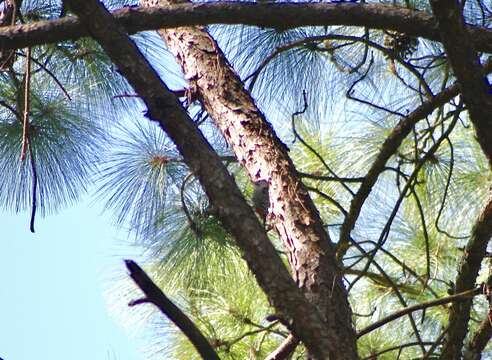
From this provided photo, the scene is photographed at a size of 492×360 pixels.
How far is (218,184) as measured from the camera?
1112 millimetres

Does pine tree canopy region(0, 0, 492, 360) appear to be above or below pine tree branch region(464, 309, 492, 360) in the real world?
above

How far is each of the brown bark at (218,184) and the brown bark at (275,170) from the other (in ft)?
0.20

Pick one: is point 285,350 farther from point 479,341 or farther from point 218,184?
point 479,341

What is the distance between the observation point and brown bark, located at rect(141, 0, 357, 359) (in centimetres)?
138

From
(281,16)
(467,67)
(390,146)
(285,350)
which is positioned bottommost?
(285,350)

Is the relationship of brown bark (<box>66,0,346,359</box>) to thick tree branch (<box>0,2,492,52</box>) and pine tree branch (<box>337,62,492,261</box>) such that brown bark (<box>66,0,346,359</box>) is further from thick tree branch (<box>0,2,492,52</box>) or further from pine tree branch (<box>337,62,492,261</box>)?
pine tree branch (<box>337,62,492,261</box>)

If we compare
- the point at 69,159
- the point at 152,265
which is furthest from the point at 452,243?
the point at 69,159

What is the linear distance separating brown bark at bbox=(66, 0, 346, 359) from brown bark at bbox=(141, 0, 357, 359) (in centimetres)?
6

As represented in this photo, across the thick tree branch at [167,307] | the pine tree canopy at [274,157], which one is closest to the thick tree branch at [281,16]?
the pine tree canopy at [274,157]

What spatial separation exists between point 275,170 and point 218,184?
451 mm

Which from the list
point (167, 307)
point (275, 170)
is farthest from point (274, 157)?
point (167, 307)

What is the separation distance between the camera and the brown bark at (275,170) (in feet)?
4.52

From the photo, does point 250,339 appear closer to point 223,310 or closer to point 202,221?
point 223,310

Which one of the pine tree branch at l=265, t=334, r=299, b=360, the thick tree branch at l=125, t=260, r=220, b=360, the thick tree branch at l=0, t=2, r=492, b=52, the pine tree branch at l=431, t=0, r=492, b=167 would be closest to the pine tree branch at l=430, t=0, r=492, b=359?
the pine tree branch at l=431, t=0, r=492, b=167
